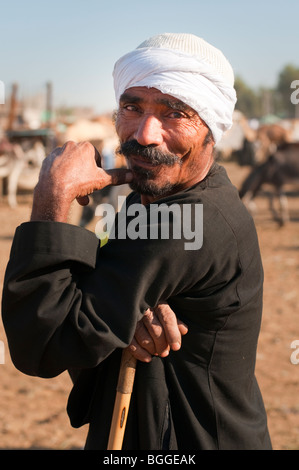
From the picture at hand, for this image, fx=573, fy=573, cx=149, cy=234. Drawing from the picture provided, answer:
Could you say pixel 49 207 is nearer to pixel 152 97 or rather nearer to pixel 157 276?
pixel 157 276

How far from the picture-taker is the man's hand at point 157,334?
164 cm

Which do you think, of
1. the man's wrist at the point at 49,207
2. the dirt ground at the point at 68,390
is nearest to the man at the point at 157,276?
the man's wrist at the point at 49,207

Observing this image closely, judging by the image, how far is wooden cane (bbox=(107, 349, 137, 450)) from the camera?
172 centimetres

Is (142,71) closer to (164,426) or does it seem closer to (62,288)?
(62,288)

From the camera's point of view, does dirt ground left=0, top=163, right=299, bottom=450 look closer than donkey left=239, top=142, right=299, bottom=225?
Yes

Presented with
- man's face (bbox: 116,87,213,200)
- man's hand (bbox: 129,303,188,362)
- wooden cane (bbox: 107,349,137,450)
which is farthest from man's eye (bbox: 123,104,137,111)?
wooden cane (bbox: 107,349,137,450)

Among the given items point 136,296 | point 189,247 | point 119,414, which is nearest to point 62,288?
point 136,296

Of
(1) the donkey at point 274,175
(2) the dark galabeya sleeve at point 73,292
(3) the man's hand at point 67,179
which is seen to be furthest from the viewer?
(1) the donkey at point 274,175

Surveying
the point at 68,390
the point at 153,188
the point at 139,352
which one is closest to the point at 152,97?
the point at 153,188

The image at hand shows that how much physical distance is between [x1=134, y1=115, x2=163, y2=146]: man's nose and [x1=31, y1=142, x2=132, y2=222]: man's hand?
143mm

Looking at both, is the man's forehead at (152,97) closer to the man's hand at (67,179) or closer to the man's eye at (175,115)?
the man's eye at (175,115)

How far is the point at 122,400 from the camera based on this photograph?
1.72m

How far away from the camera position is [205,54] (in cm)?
180

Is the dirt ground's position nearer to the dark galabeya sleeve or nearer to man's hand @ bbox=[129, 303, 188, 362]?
man's hand @ bbox=[129, 303, 188, 362]
